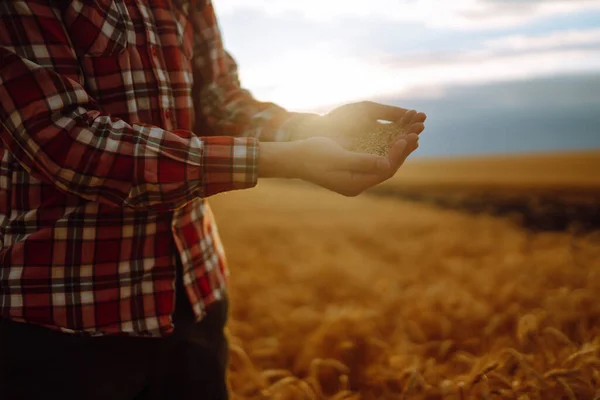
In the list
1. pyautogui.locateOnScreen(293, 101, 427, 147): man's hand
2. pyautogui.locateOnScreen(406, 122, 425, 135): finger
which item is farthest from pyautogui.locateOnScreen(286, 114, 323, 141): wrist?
pyautogui.locateOnScreen(406, 122, 425, 135): finger

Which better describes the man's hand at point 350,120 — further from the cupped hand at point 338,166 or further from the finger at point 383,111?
the cupped hand at point 338,166

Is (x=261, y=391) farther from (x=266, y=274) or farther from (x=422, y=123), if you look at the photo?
(x=266, y=274)

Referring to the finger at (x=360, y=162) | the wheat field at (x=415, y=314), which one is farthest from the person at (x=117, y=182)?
the wheat field at (x=415, y=314)

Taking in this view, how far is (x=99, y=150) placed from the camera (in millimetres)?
812

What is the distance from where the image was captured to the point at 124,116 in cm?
97

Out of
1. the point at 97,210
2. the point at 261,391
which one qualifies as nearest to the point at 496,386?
the point at 261,391

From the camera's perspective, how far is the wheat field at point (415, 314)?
158 cm

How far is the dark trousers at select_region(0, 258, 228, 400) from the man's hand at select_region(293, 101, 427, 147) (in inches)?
18.8

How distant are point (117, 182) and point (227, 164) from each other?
193 millimetres

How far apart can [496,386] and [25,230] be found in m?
1.33

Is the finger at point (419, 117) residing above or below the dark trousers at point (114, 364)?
above

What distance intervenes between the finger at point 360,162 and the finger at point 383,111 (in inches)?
10.6

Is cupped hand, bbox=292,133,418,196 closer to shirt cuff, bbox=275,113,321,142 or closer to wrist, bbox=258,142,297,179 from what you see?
wrist, bbox=258,142,297,179

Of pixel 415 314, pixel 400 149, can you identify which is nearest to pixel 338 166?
pixel 400 149
